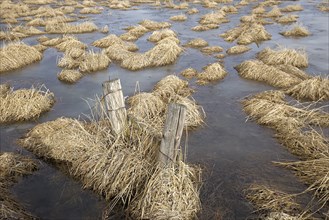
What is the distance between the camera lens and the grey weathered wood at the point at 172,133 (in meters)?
6.23

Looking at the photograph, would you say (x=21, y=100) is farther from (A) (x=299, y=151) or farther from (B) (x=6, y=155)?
(A) (x=299, y=151)

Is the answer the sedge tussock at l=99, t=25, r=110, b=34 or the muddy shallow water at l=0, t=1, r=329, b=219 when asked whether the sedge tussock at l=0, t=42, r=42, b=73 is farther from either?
the sedge tussock at l=99, t=25, r=110, b=34

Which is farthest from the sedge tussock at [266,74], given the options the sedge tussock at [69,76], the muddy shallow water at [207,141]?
the sedge tussock at [69,76]

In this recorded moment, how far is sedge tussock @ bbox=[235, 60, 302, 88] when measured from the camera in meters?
13.8

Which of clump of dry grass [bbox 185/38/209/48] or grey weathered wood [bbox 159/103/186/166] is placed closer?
grey weathered wood [bbox 159/103/186/166]

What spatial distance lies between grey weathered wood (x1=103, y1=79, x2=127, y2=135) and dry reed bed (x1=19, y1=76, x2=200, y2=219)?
0.65 feet

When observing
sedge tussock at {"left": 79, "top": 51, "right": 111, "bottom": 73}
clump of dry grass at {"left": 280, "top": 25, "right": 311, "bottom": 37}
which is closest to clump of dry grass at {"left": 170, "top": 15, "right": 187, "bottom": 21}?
clump of dry grass at {"left": 280, "top": 25, "right": 311, "bottom": 37}

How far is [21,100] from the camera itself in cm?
1165

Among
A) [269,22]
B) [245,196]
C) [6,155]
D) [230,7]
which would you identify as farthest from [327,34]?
[6,155]

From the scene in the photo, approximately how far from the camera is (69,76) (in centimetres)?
1495

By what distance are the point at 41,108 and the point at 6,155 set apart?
134 inches

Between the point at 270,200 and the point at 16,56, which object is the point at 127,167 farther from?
the point at 16,56

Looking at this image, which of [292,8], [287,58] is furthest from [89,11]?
[287,58]

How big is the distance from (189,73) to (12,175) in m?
9.20
